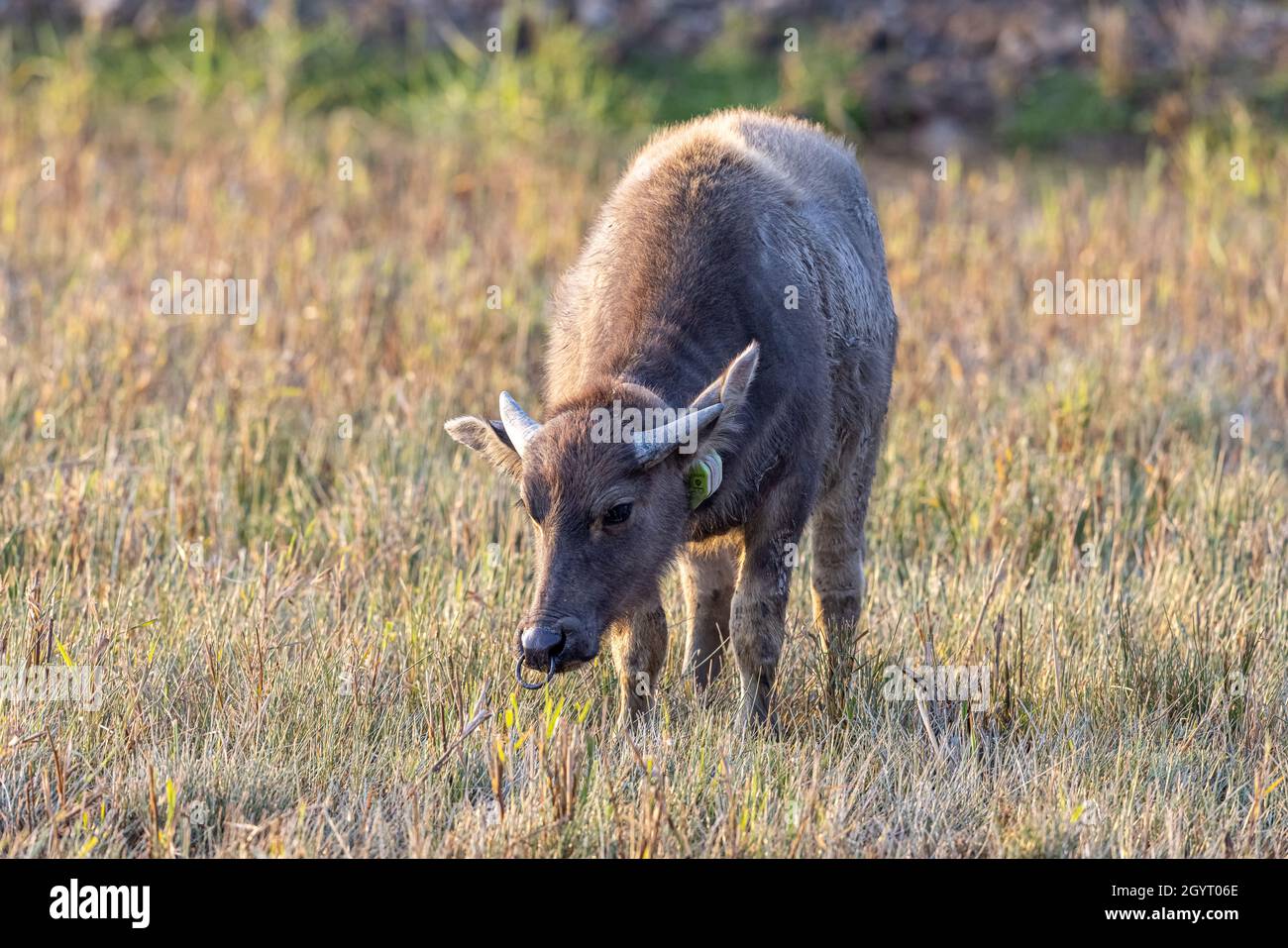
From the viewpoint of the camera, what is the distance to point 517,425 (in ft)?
17.9

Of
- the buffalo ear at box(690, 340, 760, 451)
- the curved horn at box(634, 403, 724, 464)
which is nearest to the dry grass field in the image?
the curved horn at box(634, 403, 724, 464)

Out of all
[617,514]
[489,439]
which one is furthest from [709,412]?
[489,439]

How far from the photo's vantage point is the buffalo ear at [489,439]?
5.54m

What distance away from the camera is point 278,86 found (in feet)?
47.8

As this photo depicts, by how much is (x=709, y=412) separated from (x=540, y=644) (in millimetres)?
902

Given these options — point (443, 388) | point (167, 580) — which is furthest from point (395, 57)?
point (167, 580)

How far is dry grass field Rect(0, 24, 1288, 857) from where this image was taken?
507 centimetres

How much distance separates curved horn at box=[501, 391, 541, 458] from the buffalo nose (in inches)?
25.1

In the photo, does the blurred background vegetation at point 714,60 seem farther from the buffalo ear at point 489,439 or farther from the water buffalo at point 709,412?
the buffalo ear at point 489,439

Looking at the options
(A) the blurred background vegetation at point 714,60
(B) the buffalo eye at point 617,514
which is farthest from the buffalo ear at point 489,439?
(A) the blurred background vegetation at point 714,60

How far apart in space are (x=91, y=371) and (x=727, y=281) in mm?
4155

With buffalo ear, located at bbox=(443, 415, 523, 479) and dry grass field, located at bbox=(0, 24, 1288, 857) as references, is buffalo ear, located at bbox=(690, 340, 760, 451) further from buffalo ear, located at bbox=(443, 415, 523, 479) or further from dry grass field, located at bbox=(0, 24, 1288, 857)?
dry grass field, located at bbox=(0, 24, 1288, 857)

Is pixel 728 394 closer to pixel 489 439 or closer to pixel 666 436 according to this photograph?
pixel 666 436

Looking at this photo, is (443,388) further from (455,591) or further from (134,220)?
(134,220)
